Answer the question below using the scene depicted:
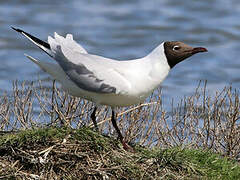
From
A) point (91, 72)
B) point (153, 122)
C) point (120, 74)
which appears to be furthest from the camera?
point (153, 122)

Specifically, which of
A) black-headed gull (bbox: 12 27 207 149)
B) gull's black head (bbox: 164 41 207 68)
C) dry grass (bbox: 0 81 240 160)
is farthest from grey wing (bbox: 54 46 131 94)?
dry grass (bbox: 0 81 240 160)

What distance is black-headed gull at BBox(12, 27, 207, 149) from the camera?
6.68 meters

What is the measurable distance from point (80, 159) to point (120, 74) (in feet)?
3.46

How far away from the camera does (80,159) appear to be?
608cm

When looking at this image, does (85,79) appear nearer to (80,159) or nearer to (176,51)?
(176,51)

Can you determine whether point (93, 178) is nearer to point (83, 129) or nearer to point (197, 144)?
point (83, 129)

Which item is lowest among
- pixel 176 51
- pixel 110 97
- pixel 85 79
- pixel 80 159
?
pixel 80 159

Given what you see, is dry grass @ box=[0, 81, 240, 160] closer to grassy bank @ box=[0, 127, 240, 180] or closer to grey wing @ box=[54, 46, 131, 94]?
grey wing @ box=[54, 46, 131, 94]

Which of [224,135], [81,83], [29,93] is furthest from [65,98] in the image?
[224,135]

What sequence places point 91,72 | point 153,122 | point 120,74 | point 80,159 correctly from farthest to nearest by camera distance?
1. point 153,122
2. point 91,72
3. point 120,74
4. point 80,159

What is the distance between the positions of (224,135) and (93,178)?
93.0 inches

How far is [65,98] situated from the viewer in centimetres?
798

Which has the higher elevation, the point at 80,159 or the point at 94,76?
the point at 94,76

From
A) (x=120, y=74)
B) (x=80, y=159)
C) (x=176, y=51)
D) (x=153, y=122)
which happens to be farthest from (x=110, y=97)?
(x=153, y=122)
